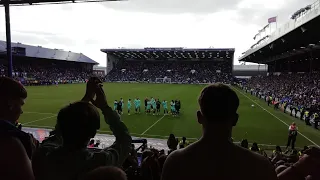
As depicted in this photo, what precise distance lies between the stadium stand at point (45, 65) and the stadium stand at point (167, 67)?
9670 millimetres

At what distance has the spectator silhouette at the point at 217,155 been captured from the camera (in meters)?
1.92

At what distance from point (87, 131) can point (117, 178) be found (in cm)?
62

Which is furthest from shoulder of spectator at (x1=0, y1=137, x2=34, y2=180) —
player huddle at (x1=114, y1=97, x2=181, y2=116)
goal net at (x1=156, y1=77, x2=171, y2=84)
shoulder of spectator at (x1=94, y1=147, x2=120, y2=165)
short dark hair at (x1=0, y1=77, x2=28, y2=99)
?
goal net at (x1=156, y1=77, x2=171, y2=84)

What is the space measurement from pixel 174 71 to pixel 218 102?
86707 millimetres


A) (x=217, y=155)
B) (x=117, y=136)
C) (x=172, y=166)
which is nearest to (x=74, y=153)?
(x=117, y=136)

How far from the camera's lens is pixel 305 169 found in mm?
2137

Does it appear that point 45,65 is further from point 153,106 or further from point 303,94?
point 303,94

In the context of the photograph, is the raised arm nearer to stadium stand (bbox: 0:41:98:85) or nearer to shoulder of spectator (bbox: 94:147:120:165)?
shoulder of spectator (bbox: 94:147:120:165)

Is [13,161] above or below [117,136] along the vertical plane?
below

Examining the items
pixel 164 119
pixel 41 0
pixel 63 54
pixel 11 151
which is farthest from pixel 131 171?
pixel 63 54

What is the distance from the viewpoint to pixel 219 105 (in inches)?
81.4

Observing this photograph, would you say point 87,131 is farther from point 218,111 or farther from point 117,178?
point 218,111

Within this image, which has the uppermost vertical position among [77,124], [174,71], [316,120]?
[174,71]

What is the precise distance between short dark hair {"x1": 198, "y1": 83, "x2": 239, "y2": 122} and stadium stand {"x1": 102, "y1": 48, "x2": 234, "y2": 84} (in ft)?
250
